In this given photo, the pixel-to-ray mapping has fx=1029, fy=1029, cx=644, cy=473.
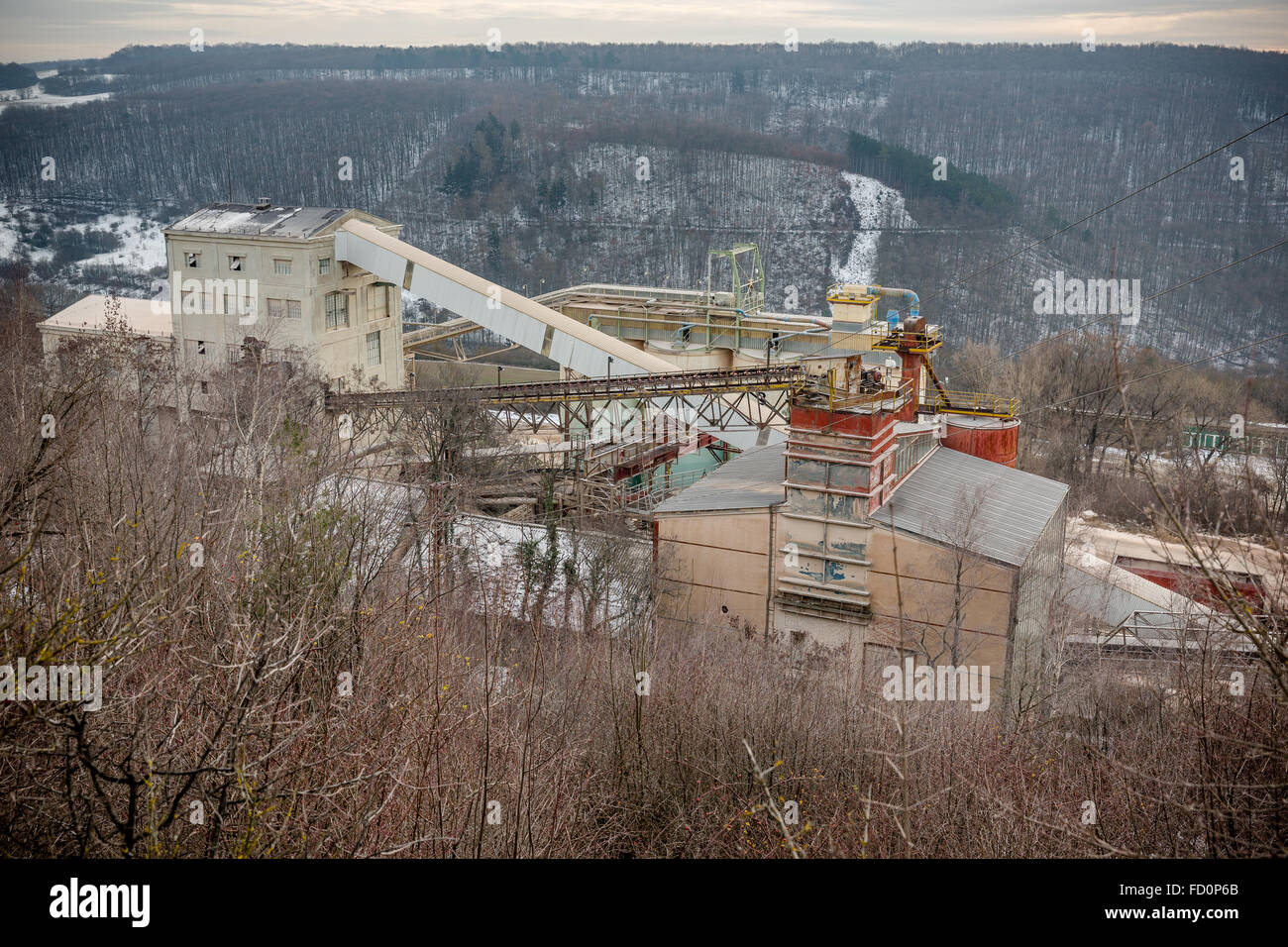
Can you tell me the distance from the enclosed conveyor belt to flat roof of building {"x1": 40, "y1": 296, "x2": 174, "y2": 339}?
6.25 m

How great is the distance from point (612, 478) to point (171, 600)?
15.8 metres

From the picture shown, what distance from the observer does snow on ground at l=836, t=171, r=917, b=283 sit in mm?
72125

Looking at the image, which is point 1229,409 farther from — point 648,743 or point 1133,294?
point 648,743

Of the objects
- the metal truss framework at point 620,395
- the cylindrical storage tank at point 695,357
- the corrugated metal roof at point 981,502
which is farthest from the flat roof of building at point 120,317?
the corrugated metal roof at point 981,502

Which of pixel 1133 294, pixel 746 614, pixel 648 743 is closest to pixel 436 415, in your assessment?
pixel 746 614

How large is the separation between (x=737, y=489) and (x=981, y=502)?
431cm

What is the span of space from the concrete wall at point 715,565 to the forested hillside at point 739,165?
2895cm

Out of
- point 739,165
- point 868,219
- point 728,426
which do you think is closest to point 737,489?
point 728,426

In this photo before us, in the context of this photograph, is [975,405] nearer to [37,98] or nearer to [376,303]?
[376,303]

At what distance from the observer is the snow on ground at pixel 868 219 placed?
72.1 meters

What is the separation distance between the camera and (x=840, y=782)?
10.7m

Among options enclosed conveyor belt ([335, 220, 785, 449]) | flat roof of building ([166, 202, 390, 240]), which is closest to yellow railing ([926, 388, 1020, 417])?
enclosed conveyor belt ([335, 220, 785, 449])

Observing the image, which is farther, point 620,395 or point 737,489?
point 620,395

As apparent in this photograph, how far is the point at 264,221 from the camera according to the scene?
28812 mm
